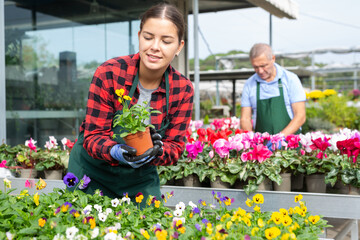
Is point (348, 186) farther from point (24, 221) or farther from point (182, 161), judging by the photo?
point (24, 221)

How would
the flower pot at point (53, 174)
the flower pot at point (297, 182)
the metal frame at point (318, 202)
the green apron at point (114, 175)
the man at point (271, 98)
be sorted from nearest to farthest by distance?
the green apron at point (114, 175) < the metal frame at point (318, 202) < the flower pot at point (297, 182) < the flower pot at point (53, 174) < the man at point (271, 98)

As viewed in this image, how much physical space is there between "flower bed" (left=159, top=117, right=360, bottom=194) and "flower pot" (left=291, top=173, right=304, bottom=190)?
41mm

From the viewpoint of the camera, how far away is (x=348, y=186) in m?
2.63

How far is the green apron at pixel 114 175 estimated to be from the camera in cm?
181

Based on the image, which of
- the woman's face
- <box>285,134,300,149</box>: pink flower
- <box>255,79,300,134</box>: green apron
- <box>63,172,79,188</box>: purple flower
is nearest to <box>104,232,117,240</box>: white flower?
<box>63,172,79,188</box>: purple flower

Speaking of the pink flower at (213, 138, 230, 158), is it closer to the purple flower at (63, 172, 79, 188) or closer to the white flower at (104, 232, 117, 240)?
the purple flower at (63, 172, 79, 188)

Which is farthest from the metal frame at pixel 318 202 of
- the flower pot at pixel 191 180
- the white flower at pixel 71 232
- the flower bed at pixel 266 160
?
the white flower at pixel 71 232

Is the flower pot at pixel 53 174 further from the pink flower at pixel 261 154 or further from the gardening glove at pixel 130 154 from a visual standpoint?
the gardening glove at pixel 130 154

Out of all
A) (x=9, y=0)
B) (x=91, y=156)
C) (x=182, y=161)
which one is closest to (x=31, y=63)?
(x=9, y=0)

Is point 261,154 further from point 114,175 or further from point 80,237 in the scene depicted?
point 80,237

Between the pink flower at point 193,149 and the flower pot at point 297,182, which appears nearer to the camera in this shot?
the flower pot at point 297,182

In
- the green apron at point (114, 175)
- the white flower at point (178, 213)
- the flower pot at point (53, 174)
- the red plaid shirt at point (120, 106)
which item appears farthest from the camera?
the flower pot at point (53, 174)

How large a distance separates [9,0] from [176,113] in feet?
12.4

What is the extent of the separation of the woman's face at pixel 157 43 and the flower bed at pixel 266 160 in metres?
1.15
